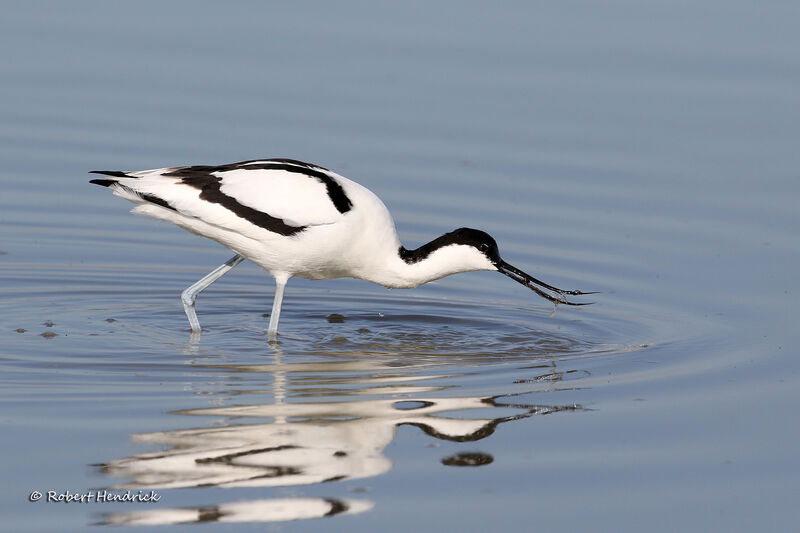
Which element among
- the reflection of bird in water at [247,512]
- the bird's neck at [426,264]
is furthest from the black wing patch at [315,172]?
the reflection of bird in water at [247,512]

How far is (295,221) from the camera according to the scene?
9523mm

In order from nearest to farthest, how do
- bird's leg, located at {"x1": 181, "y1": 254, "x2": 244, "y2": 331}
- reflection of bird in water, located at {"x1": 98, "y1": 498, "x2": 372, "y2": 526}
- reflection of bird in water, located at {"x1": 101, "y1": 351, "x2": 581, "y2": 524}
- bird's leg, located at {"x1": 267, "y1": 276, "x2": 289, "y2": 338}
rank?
1. reflection of bird in water, located at {"x1": 98, "y1": 498, "x2": 372, "y2": 526}
2. reflection of bird in water, located at {"x1": 101, "y1": 351, "x2": 581, "y2": 524}
3. bird's leg, located at {"x1": 267, "y1": 276, "x2": 289, "y2": 338}
4. bird's leg, located at {"x1": 181, "y1": 254, "x2": 244, "y2": 331}

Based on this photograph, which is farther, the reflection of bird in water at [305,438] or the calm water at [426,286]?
the calm water at [426,286]

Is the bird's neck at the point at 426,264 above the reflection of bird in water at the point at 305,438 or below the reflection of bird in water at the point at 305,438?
above

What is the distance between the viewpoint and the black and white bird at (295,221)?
376 inches

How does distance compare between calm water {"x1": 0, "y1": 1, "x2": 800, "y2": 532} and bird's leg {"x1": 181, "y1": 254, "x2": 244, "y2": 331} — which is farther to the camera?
bird's leg {"x1": 181, "y1": 254, "x2": 244, "y2": 331}

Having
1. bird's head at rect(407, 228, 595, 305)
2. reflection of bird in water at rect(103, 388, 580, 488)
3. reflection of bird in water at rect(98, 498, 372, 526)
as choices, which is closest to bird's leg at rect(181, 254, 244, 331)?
bird's head at rect(407, 228, 595, 305)

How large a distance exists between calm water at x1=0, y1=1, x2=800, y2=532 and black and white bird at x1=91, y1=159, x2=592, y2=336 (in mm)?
568

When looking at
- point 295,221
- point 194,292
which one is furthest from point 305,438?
point 194,292

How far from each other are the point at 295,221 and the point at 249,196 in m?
0.36

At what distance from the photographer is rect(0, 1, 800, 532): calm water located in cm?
694

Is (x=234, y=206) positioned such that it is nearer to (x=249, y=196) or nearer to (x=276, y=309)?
(x=249, y=196)

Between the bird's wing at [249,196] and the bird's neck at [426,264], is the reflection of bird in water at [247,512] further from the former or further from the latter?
the bird's neck at [426,264]

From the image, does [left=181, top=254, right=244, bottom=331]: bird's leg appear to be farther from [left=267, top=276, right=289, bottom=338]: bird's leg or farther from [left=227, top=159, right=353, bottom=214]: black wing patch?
[left=227, top=159, right=353, bottom=214]: black wing patch
